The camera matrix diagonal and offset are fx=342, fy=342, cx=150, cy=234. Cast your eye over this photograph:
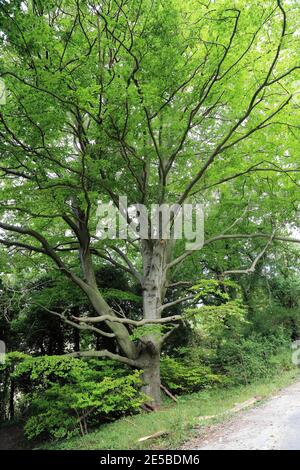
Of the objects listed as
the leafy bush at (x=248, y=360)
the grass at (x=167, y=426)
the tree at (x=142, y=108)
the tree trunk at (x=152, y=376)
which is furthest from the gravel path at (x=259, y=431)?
the leafy bush at (x=248, y=360)

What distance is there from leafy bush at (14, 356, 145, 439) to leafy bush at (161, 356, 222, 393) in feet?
6.33

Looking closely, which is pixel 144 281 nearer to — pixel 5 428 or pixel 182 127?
pixel 182 127

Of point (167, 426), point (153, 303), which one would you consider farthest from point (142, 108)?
point (167, 426)

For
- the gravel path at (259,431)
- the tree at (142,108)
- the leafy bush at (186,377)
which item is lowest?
the leafy bush at (186,377)

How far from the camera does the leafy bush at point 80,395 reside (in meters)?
7.23

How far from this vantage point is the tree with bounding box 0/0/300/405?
5.77 meters

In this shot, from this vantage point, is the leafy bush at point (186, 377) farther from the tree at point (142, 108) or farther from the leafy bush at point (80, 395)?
the leafy bush at point (80, 395)

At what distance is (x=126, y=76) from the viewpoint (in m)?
6.38

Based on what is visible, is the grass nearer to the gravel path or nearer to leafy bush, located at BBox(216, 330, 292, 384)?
the gravel path

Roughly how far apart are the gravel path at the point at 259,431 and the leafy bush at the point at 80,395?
2.76m

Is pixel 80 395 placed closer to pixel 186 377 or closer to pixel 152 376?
pixel 152 376

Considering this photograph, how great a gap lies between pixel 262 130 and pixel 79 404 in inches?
298
